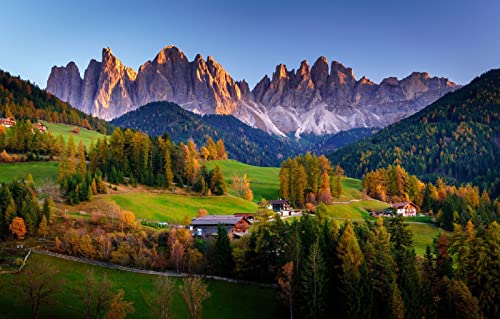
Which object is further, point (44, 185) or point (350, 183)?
point (350, 183)

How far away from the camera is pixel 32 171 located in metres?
105

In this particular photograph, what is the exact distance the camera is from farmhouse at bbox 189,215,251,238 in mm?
80188

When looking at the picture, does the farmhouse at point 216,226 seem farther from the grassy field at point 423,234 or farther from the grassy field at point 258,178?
the grassy field at point 258,178

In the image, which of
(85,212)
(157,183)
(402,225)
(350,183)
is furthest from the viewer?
(350,183)

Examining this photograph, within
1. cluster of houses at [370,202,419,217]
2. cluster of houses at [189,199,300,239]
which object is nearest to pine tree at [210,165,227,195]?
cluster of houses at [189,199,300,239]

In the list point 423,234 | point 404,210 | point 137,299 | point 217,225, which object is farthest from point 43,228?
point 404,210

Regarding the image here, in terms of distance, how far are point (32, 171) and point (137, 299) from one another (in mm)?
66156

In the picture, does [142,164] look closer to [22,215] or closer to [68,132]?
[22,215]

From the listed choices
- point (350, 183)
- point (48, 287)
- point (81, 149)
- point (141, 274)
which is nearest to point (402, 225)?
point (141, 274)

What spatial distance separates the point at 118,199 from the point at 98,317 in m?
45.0

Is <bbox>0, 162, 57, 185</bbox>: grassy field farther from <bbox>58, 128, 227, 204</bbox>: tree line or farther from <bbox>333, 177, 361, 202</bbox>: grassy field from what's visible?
<bbox>333, 177, 361, 202</bbox>: grassy field

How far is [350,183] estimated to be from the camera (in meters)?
159

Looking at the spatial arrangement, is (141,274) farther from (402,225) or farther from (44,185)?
(44,185)

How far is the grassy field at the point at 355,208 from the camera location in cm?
11038
